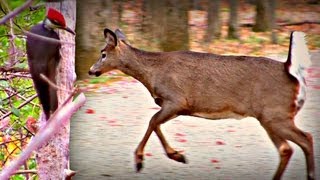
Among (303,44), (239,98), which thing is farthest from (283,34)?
(239,98)

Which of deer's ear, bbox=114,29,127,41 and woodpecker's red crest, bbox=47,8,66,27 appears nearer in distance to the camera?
woodpecker's red crest, bbox=47,8,66,27

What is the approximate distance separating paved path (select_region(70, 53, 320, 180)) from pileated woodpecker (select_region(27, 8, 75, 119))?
19 centimetres

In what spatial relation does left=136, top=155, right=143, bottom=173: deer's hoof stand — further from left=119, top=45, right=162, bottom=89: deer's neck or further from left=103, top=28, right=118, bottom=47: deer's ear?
left=103, top=28, right=118, bottom=47: deer's ear

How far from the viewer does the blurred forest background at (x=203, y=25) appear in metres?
2.38

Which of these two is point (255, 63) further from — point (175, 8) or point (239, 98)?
point (175, 8)

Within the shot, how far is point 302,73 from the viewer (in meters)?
2.35

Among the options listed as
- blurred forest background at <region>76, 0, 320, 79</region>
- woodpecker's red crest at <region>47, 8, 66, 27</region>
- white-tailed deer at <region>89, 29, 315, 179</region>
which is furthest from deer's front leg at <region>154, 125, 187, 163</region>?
woodpecker's red crest at <region>47, 8, 66, 27</region>

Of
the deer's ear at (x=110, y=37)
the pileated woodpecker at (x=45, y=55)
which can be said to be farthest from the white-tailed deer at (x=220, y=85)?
the pileated woodpecker at (x=45, y=55)

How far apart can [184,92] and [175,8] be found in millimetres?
270

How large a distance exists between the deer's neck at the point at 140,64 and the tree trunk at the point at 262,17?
1.09 feet

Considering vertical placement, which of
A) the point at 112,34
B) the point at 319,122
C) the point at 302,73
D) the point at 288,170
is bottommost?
the point at 288,170

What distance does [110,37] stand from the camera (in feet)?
7.74

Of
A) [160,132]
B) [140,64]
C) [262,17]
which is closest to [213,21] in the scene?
[262,17]

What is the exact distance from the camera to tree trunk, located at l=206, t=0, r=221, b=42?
2.36m
